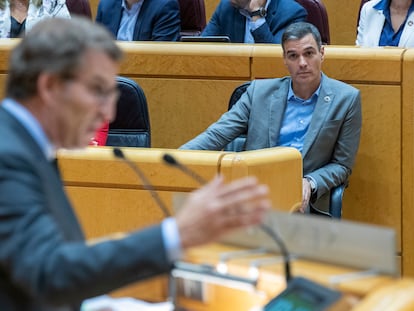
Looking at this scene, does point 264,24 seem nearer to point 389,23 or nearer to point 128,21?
point 389,23

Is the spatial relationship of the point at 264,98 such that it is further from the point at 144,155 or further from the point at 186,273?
the point at 186,273

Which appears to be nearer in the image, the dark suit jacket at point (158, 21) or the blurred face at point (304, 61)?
the blurred face at point (304, 61)

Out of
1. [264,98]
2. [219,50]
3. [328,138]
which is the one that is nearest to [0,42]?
[219,50]

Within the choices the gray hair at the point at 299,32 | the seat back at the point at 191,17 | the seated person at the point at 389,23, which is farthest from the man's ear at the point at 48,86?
the seat back at the point at 191,17

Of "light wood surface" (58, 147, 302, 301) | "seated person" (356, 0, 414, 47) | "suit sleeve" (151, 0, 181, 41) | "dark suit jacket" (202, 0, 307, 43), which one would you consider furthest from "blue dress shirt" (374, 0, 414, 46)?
"light wood surface" (58, 147, 302, 301)

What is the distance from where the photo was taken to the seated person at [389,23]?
93.3 inches

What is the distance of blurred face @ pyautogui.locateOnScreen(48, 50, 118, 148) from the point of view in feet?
2.51

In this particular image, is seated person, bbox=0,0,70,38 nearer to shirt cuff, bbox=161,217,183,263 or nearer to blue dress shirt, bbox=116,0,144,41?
blue dress shirt, bbox=116,0,144,41

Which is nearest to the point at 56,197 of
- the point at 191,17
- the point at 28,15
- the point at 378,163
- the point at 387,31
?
the point at 378,163

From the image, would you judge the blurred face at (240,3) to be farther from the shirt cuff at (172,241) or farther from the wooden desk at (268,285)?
the shirt cuff at (172,241)

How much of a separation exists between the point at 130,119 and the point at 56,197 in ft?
4.34

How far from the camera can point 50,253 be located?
708 mm

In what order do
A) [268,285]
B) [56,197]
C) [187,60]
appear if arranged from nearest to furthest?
[56,197] < [268,285] < [187,60]

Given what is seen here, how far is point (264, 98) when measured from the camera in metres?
2.09
